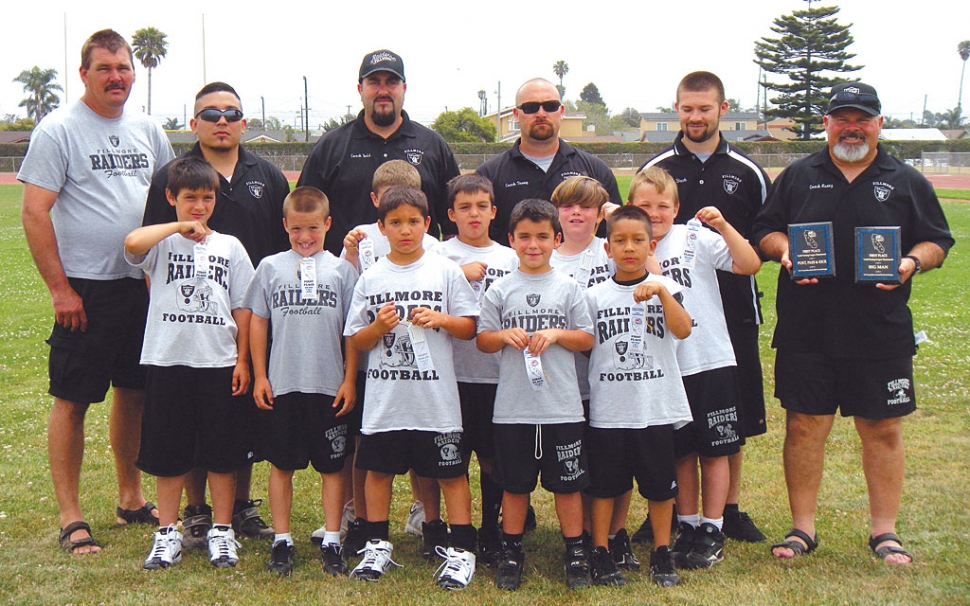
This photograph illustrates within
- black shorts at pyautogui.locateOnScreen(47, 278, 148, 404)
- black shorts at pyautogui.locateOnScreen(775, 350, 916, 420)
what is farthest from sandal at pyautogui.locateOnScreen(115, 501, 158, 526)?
black shorts at pyautogui.locateOnScreen(775, 350, 916, 420)

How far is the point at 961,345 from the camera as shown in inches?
415

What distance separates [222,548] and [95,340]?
4.75 ft

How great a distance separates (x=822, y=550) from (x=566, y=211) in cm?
239

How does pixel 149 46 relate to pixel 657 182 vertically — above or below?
above

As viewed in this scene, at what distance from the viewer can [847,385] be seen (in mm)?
4891

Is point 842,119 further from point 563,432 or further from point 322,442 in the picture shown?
point 322,442

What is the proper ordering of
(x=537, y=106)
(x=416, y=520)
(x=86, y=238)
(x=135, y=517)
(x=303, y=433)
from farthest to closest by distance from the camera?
(x=135, y=517) → (x=416, y=520) → (x=537, y=106) → (x=86, y=238) → (x=303, y=433)

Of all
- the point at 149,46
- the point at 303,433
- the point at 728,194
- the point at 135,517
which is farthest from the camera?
the point at 149,46

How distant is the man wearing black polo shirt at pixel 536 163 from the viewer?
5.35 metres

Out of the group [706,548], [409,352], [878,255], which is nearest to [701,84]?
[878,255]

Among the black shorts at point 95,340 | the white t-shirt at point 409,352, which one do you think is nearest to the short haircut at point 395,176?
the white t-shirt at point 409,352

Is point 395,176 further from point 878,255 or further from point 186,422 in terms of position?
point 878,255

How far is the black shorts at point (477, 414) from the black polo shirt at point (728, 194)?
1.53 metres

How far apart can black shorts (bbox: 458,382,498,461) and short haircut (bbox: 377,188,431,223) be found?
1.00 metres
